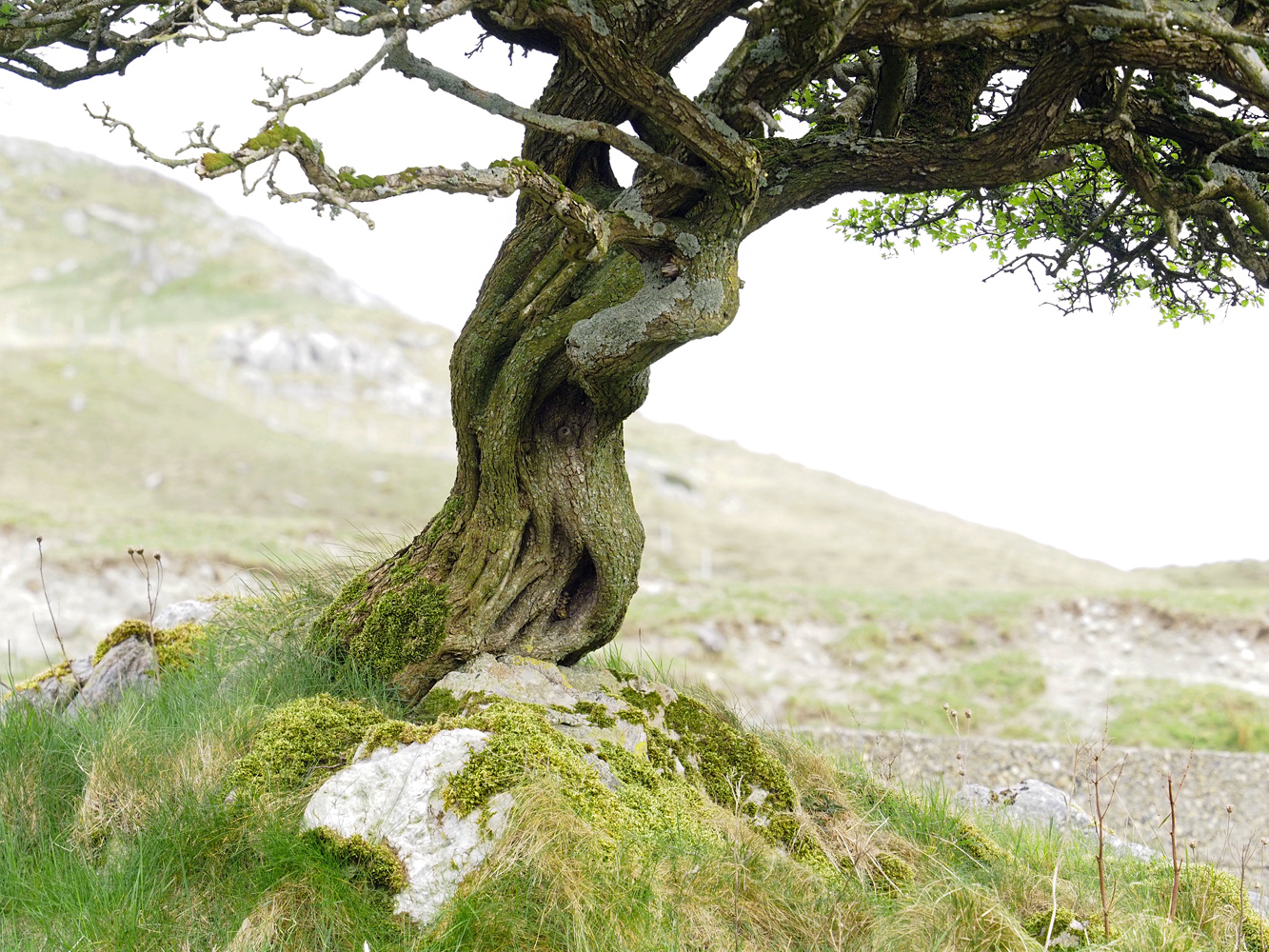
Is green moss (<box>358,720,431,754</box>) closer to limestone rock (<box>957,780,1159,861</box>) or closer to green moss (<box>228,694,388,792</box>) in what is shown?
green moss (<box>228,694,388,792</box>)

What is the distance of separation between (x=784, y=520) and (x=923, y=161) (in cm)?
8332

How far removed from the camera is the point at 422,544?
6.89m

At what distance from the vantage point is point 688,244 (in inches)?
229

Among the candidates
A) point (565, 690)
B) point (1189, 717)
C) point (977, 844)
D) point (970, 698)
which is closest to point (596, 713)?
point (565, 690)

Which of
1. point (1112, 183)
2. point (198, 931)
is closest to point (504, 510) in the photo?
point (198, 931)

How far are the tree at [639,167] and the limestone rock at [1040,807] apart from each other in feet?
12.6

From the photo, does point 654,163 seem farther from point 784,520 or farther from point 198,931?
point 784,520

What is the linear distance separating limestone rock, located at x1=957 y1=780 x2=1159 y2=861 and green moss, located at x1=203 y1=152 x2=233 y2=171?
6.93 meters

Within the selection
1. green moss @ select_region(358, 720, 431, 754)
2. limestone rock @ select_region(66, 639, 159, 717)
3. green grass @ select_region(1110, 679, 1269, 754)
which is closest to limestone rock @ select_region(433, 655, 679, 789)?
green moss @ select_region(358, 720, 431, 754)

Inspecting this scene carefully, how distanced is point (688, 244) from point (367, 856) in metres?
4.06

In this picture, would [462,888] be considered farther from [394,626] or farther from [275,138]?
[275,138]

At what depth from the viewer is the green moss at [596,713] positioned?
597 centimetres

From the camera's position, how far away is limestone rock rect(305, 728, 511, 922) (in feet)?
13.9

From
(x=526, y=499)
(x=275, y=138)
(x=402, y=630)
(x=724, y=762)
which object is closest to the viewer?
(x=275, y=138)
